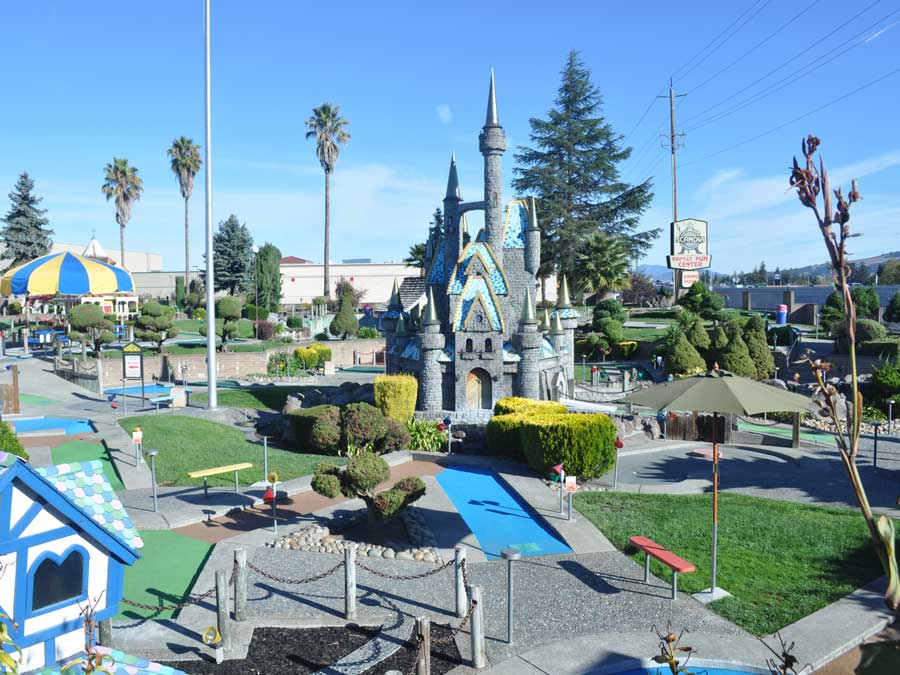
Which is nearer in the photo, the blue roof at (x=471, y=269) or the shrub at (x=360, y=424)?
the shrub at (x=360, y=424)

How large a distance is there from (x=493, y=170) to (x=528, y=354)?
27.1 feet

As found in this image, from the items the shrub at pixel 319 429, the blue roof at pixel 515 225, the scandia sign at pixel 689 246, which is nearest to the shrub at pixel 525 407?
the shrub at pixel 319 429

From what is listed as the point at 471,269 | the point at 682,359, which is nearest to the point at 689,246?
the point at 682,359

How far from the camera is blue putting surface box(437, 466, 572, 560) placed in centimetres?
1352

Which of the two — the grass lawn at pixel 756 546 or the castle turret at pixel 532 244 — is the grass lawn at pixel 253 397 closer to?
the castle turret at pixel 532 244

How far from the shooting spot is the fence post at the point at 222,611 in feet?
29.5

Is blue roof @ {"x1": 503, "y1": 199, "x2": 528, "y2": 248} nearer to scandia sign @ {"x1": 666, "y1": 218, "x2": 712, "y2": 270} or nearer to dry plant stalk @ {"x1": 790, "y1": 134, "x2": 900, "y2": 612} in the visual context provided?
dry plant stalk @ {"x1": 790, "y1": 134, "x2": 900, "y2": 612}

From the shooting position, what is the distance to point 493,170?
28609 mm

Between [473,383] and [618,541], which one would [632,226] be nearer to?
[473,383]

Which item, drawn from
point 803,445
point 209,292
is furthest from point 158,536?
point 803,445

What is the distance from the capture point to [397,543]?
13.7m

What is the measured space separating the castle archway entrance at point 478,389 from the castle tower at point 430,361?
135 cm

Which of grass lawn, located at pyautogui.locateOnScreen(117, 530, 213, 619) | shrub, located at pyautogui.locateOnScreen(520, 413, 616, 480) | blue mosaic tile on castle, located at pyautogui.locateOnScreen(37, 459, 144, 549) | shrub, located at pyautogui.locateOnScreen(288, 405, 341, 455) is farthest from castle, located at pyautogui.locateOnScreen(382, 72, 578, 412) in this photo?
blue mosaic tile on castle, located at pyautogui.locateOnScreen(37, 459, 144, 549)

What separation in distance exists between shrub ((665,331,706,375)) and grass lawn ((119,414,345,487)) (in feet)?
73.9
